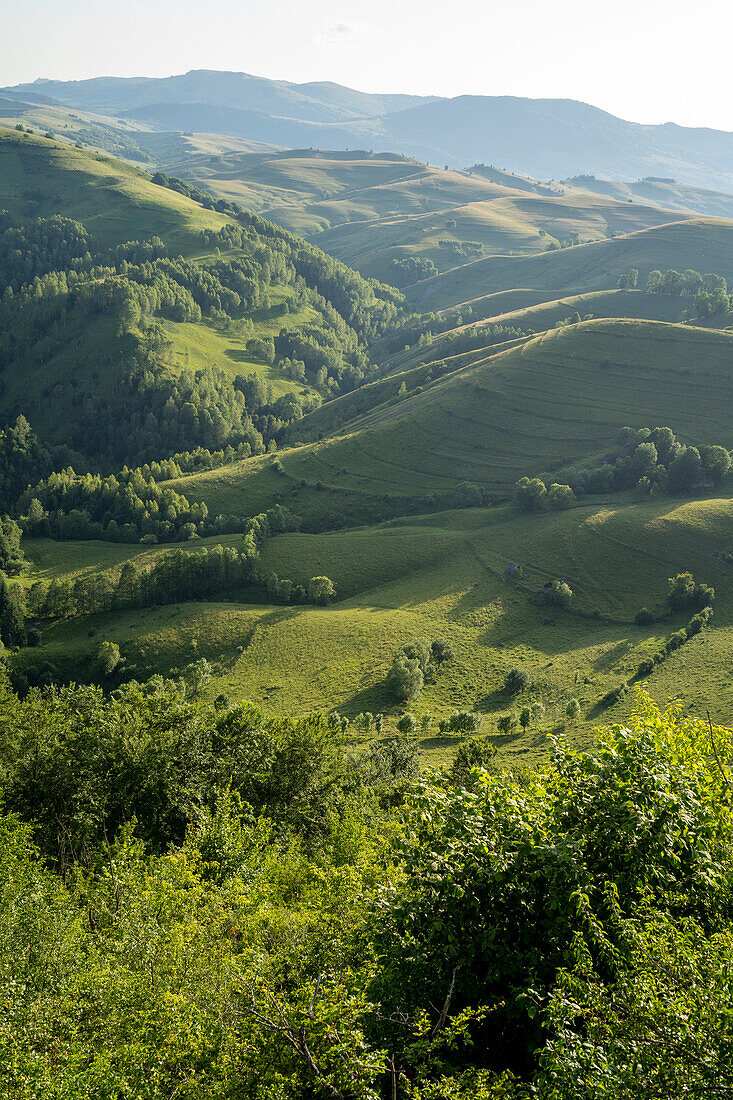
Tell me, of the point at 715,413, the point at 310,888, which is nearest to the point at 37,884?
the point at 310,888

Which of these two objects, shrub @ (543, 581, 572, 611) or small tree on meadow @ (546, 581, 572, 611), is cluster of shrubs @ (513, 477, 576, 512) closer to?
shrub @ (543, 581, 572, 611)

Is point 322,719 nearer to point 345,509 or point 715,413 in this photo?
point 345,509

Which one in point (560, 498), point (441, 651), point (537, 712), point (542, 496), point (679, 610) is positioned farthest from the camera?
point (542, 496)

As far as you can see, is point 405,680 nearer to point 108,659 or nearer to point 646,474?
point 108,659

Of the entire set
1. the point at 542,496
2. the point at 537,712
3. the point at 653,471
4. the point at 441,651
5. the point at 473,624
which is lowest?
the point at 441,651

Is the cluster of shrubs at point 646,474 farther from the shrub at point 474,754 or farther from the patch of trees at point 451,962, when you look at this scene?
the patch of trees at point 451,962

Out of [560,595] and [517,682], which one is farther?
[560,595]

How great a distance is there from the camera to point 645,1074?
44.9ft

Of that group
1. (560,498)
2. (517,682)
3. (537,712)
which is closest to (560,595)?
(517,682)

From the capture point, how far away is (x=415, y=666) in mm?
→ 118188

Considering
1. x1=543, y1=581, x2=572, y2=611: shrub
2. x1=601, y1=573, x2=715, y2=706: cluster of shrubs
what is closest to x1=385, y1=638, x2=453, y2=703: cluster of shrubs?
A: x1=543, y1=581, x2=572, y2=611: shrub

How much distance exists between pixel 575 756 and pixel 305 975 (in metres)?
12.6

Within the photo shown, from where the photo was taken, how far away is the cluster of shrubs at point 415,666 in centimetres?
11519

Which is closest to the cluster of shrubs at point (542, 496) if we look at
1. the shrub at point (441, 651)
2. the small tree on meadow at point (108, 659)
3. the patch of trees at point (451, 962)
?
the shrub at point (441, 651)
